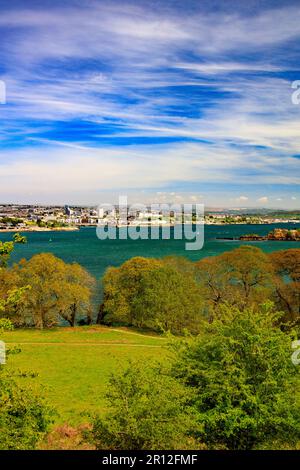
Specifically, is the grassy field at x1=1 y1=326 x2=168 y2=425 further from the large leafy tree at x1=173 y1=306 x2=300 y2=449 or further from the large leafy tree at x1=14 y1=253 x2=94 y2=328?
the large leafy tree at x1=173 y1=306 x2=300 y2=449

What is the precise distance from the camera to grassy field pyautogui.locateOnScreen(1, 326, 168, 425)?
1820cm

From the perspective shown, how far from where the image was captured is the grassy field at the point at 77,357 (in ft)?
59.7

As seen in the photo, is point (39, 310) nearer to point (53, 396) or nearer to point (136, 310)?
point (136, 310)

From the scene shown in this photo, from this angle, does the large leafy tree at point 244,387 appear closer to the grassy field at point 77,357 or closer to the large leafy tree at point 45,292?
the grassy field at point 77,357

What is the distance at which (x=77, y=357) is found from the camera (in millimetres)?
26062

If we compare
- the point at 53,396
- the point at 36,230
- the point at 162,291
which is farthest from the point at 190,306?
the point at 36,230

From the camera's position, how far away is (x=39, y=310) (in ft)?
121

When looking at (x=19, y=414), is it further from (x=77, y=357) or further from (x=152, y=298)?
(x=152, y=298)

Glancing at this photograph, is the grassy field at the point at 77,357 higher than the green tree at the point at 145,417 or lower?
lower

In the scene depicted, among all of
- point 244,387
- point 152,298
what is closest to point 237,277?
point 152,298

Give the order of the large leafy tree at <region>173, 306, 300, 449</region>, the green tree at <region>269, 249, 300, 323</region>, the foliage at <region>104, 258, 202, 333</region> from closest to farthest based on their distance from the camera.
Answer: the large leafy tree at <region>173, 306, 300, 449</region>
the foliage at <region>104, 258, 202, 333</region>
the green tree at <region>269, 249, 300, 323</region>

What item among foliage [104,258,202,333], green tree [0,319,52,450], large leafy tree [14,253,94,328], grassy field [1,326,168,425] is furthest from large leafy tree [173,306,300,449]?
large leafy tree [14,253,94,328]

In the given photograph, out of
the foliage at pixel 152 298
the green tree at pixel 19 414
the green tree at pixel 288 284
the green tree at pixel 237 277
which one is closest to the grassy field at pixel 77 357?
the green tree at pixel 19 414
